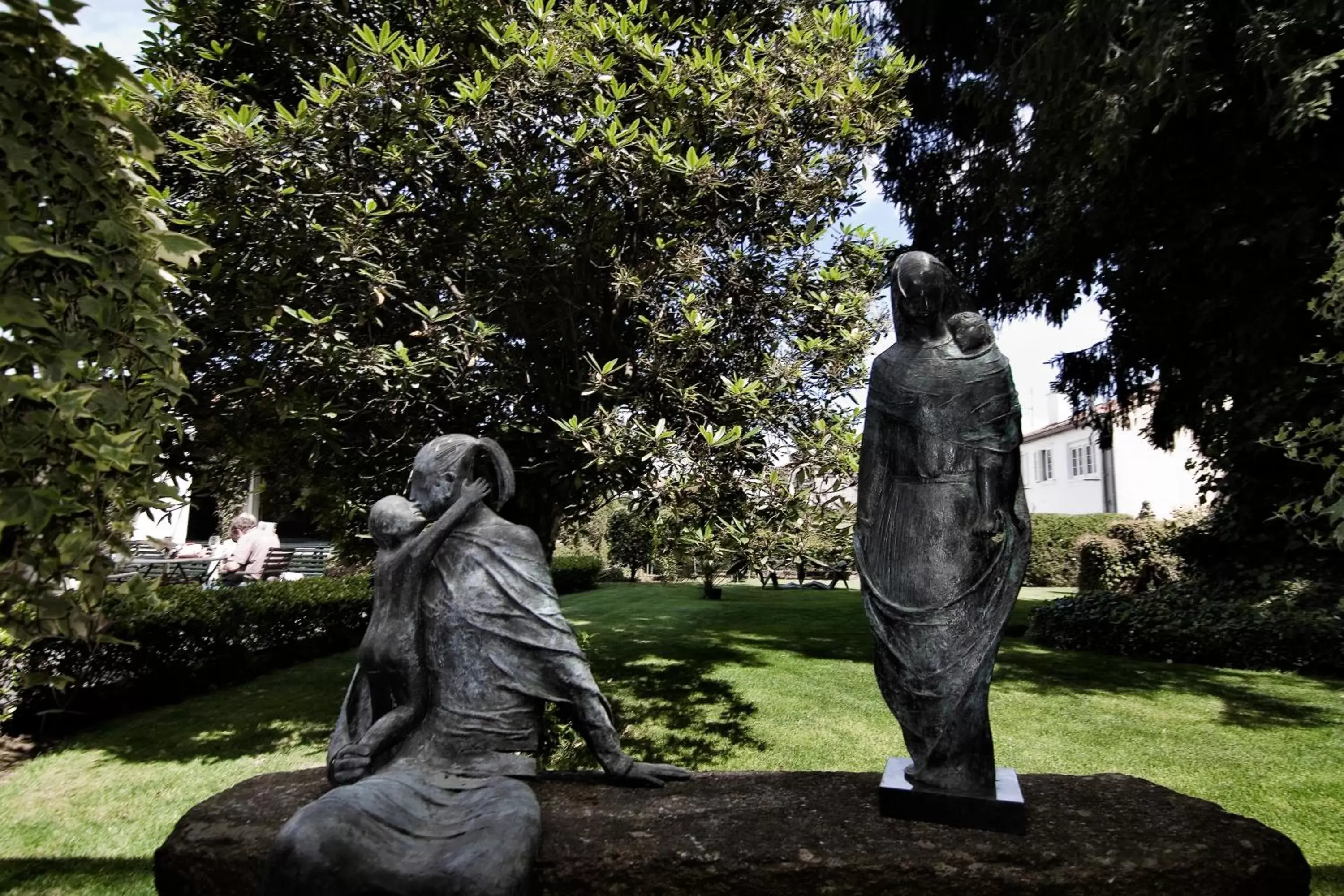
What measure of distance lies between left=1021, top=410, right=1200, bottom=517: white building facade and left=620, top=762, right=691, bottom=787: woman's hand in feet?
75.5

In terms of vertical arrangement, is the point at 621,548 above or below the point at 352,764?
above

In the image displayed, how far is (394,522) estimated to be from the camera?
3180 mm

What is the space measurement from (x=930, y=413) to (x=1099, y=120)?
283 inches

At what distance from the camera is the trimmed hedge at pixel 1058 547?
22.6 metres

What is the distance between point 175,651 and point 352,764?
673cm

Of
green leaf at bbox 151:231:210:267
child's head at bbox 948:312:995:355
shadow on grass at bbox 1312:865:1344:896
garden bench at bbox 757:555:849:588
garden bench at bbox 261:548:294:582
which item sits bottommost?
shadow on grass at bbox 1312:865:1344:896

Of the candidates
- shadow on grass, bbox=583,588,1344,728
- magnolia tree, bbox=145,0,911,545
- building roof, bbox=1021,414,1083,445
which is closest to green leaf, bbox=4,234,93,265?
magnolia tree, bbox=145,0,911,545

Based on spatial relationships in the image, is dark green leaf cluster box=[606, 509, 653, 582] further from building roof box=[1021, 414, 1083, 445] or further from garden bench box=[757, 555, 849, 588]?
building roof box=[1021, 414, 1083, 445]

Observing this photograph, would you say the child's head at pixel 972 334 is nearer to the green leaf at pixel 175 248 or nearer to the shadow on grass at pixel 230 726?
the green leaf at pixel 175 248

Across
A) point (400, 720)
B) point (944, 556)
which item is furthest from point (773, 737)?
point (400, 720)

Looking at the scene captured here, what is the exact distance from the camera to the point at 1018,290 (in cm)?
1170

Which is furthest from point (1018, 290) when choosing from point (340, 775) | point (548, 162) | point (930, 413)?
point (340, 775)

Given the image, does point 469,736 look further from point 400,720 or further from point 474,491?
point 474,491

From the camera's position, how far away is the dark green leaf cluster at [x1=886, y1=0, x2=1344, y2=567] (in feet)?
27.4
